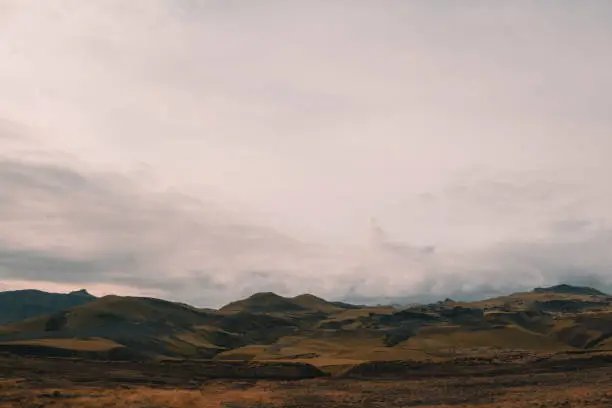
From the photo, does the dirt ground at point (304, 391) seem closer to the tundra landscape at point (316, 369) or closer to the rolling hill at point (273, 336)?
the tundra landscape at point (316, 369)

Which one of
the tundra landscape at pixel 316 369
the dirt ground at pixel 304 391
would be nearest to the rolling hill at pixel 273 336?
the tundra landscape at pixel 316 369

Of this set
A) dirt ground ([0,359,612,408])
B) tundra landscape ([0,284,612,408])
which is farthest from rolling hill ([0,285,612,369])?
dirt ground ([0,359,612,408])

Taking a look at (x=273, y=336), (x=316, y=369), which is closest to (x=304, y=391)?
(x=316, y=369)

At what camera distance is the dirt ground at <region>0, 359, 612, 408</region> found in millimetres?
46188

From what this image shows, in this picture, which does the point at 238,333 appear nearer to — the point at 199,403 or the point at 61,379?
the point at 61,379

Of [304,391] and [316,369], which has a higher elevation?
[316,369]

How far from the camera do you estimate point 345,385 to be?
61969 mm

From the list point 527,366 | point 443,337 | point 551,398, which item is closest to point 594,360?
point 527,366

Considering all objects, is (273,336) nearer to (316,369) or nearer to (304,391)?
(316,369)

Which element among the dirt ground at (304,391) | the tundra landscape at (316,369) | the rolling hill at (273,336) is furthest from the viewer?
the rolling hill at (273,336)

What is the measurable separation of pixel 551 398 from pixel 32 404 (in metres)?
44.9

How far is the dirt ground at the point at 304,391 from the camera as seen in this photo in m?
46.2

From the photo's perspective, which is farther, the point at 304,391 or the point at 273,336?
the point at 273,336

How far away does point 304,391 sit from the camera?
57250mm
